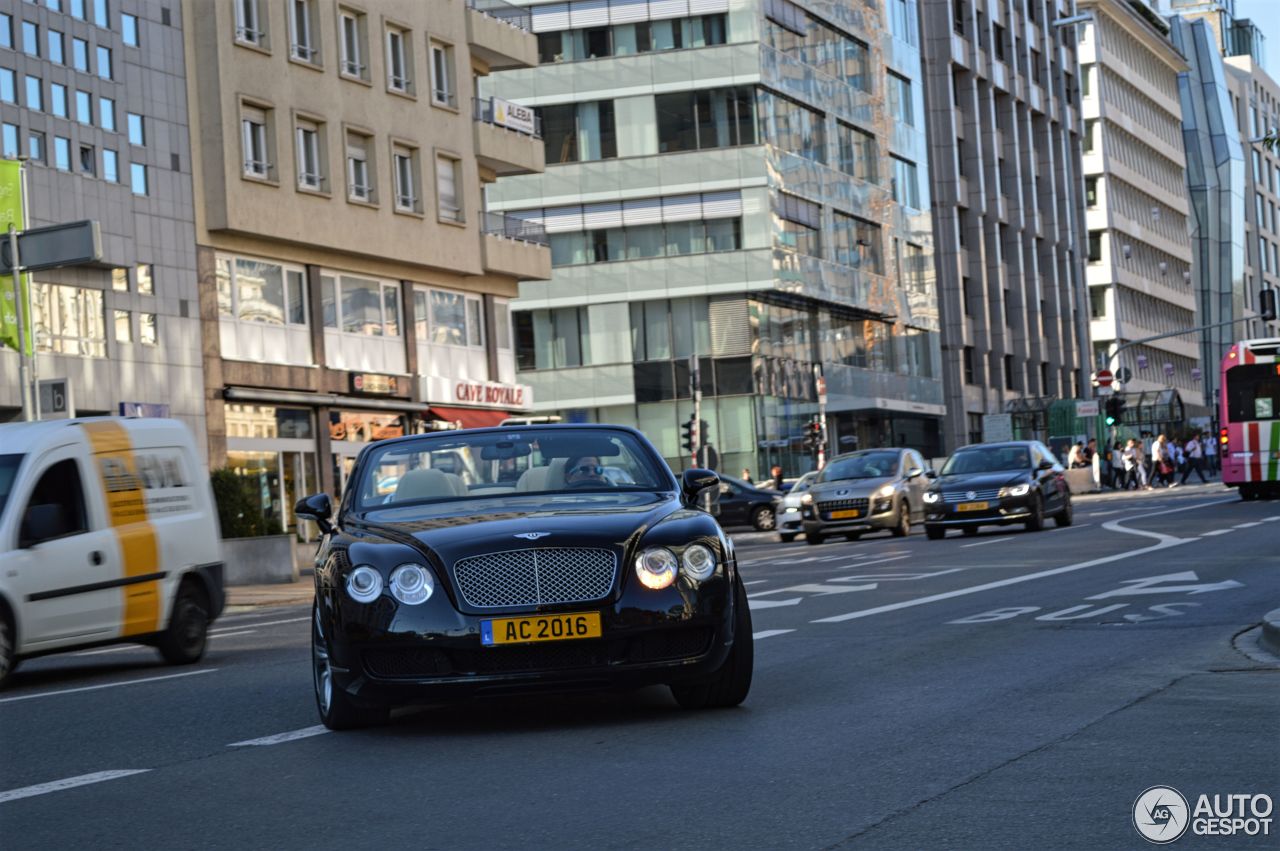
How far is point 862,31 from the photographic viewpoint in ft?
254

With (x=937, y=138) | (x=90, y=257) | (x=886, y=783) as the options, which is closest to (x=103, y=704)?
(x=886, y=783)

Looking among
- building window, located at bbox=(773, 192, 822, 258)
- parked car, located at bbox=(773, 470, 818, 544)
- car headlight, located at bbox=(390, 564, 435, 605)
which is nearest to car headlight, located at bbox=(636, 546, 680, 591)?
car headlight, located at bbox=(390, 564, 435, 605)

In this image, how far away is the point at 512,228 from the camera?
179ft

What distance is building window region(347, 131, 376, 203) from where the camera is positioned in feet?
154

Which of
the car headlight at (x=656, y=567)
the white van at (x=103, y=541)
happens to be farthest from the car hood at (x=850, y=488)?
the car headlight at (x=656, y=567)

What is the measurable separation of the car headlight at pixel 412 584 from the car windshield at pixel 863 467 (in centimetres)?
2908

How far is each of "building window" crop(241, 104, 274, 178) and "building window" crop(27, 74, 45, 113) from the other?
5.22m

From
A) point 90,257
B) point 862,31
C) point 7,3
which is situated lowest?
point 90,257

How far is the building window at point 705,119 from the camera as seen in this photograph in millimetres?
67312

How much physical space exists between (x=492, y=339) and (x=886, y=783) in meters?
46.4

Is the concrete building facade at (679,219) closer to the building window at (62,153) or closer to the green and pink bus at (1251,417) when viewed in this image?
the green and pink bus at (1251,417)

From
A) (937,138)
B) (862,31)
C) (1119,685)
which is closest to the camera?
(1119,685)

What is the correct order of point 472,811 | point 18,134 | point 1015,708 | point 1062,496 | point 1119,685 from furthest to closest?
point 18,134, point 1062,496, point 1119,685, point 1015,708, point 472,811

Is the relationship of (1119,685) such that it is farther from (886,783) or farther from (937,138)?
(937,138)
